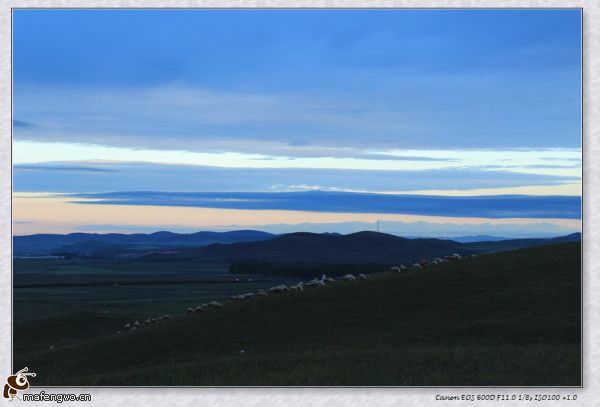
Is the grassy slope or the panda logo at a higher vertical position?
the grassy slope

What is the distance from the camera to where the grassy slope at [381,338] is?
22469 millimetres

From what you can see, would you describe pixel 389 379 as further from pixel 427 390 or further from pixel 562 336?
pixel 562 336

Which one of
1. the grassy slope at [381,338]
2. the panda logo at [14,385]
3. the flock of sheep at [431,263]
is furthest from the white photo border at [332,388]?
the flock of sheep at [431,263]

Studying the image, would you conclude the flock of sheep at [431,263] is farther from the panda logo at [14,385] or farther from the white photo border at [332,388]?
the panda logo at [14,385]

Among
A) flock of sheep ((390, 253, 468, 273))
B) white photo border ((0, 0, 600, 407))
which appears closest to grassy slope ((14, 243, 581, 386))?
white photo border ((0, 0, 600, 407))

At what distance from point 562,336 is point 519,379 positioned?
26.5ft

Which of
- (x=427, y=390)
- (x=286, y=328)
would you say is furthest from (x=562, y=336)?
(x=286, y=328)

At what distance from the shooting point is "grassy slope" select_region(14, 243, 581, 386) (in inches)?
885

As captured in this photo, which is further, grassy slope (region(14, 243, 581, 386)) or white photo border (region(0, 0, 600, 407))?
grassy slope (region(14, 243, 581, 386))

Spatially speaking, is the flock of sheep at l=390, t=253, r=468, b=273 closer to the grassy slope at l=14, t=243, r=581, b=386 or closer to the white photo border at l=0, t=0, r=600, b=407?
the grassy slope at l=14, t=243, r=581, b=386

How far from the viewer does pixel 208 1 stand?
931 inches

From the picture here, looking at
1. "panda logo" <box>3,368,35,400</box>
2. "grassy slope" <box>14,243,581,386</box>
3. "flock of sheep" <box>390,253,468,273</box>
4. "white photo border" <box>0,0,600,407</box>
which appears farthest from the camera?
"flock of sheep" <box>390,253,468,273</box>

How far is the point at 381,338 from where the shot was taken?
94.7 ft

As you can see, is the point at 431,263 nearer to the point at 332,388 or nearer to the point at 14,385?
the point at 332,388
